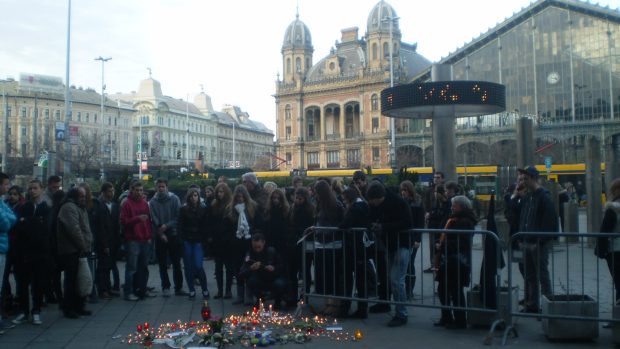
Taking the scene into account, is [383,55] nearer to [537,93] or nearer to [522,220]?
[537,93]

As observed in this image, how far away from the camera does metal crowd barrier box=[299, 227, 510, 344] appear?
7562 millimetres

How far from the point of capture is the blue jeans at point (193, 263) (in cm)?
1023

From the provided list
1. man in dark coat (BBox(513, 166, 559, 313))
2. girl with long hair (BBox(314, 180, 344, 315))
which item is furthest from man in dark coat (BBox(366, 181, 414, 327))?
man in dark coat (BBox(513, 166, 559, 313))

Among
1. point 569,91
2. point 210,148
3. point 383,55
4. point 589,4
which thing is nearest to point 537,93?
point 569,91

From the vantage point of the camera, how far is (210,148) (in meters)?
122

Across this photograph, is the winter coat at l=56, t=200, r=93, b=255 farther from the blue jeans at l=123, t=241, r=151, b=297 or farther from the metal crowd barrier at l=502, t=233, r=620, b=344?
the metal crowd barrier at l=502, t=233, r=620, b=344

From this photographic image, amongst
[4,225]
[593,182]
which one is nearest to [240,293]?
[4,225]

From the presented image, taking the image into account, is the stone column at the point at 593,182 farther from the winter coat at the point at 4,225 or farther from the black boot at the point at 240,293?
the winter coat at the point at 4,225

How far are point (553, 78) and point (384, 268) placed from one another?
60.0 meters

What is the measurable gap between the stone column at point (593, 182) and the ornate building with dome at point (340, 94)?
64152mm

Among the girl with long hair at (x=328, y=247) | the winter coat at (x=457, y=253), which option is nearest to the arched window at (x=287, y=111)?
the girl with long hair at (x=328, y=247)

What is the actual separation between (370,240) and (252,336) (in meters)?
2.25

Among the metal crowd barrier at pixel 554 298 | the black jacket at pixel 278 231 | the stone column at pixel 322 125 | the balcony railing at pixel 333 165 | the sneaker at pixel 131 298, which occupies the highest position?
the stone column at pixel 322 125

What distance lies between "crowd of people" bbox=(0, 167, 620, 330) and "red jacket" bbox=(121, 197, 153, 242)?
0.06ft
